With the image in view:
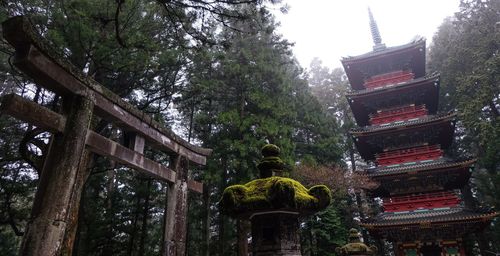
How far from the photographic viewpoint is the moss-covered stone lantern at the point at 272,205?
4.12m

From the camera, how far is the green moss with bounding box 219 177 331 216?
13.3 ft

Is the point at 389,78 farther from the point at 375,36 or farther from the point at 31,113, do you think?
the point at 31,113

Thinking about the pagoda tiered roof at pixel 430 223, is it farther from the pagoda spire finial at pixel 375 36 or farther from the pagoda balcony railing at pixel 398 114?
the pagoda spire finial at pixel 375 36

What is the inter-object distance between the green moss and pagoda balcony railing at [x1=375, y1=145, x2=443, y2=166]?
11.3 metres

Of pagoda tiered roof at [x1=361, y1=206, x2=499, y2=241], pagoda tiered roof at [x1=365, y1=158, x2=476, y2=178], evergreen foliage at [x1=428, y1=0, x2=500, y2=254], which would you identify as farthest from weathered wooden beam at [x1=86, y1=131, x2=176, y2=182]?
evergreen foliage at [x1=428, y1=0, x2=500, y2=254]

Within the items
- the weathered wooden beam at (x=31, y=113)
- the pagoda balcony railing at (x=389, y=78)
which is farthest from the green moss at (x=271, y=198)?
the pagoda balcony railing at (x=389, y=78)

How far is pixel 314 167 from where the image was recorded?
15.0m

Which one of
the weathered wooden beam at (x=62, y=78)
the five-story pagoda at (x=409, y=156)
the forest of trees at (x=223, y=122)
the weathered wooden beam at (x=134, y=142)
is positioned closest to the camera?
the weathered wooden beam at (x=62, y=78)

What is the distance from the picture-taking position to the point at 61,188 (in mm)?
4031

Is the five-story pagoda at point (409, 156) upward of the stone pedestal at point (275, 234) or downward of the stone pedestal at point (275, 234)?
upward

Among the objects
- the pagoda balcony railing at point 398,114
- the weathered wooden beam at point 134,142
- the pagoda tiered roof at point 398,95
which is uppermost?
the pagoda tiered roof at point 398,95

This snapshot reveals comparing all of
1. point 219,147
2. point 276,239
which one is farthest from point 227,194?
point 219,147

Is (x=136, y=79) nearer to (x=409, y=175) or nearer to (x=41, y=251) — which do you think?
(x=41, y=251)

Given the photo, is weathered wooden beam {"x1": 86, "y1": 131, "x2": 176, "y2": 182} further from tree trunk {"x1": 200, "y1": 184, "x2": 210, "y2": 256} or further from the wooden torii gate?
tree trunk {"x1": 200, "y1": 184, "x2": 210, "y2": 256}
